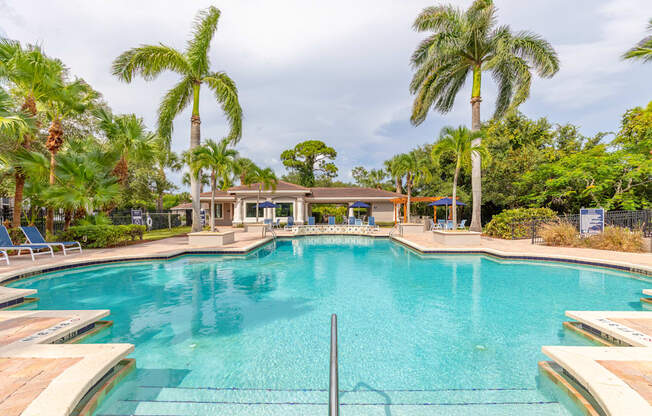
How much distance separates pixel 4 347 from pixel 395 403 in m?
4.41

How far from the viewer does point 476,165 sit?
15.8 metres

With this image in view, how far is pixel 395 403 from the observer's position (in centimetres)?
299

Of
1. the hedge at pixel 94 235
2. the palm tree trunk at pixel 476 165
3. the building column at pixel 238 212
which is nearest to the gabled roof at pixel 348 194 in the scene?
the building column at pixel 238 212

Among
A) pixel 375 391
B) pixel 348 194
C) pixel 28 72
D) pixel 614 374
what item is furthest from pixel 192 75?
pixel 348 194

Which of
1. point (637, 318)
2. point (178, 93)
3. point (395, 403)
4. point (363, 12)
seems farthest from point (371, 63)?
point (395, 403)

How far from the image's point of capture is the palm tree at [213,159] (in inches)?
514

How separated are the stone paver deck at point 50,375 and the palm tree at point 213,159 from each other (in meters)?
10.3

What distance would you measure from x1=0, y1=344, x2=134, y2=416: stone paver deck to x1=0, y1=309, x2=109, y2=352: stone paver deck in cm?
38

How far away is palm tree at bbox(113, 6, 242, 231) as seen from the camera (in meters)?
13.2

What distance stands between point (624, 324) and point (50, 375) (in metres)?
6.95

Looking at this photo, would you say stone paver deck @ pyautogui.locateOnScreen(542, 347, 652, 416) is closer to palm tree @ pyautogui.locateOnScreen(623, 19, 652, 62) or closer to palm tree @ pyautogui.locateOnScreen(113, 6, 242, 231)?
palm tree @ pyautogui.locateOnScreen(623, 19, 652, 62)

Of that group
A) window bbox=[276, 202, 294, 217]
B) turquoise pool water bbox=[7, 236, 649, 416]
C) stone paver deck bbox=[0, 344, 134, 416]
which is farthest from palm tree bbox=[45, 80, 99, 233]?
window bbox=[276, 202, 294, 217]

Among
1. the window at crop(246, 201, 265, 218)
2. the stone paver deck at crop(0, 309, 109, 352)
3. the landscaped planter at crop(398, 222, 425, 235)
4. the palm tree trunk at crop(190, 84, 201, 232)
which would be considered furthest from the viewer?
the window at crop(246, 201, 265, 218)

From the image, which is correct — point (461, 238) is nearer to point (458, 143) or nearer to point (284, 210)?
point (458, 143)
